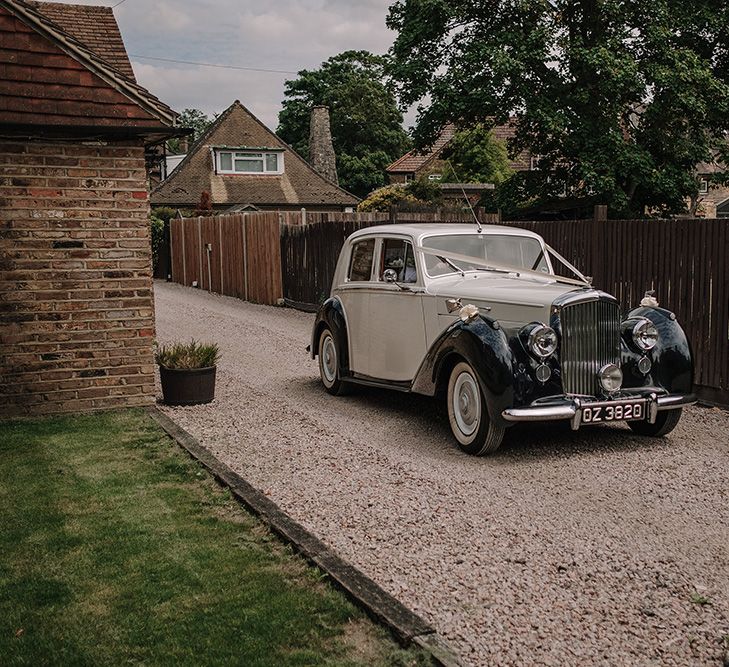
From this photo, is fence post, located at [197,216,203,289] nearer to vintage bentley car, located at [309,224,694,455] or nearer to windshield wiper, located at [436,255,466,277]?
vintage bentley car, located at [309,224,694,455]

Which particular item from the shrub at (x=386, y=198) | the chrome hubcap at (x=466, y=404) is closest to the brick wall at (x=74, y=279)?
the chrome hubcap at (x=466, y=404)

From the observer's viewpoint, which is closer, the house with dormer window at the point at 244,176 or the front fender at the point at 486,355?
the front fender at the point at 486,355

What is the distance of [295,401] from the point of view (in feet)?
31.8

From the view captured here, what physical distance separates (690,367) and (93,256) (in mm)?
5767

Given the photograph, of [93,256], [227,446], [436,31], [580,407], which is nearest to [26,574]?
[227,446]

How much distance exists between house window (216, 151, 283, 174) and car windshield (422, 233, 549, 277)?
3812 centimetres

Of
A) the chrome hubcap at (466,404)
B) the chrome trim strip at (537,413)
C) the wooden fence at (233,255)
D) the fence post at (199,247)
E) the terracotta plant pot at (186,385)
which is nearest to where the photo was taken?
the chrome trim strip at (537,413)

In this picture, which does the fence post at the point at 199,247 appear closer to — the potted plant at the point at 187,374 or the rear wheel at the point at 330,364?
the rear wheel at the point at 330,364

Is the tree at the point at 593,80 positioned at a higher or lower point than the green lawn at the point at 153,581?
higher

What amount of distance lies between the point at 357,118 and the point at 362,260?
56324mm

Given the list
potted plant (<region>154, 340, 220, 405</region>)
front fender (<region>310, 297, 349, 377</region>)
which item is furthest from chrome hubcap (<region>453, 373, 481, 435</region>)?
potted plant (<region>154, 340, 220, 405</region>)

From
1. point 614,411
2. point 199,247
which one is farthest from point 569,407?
point 199,247

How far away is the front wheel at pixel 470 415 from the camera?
6.96 metres

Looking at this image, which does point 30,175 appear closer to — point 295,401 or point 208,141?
point 295,401
